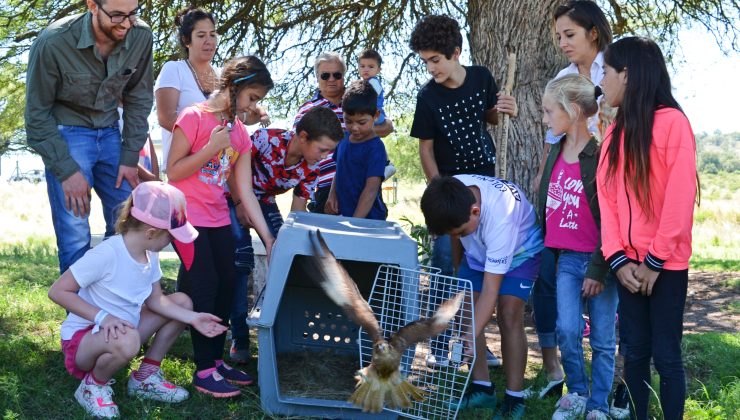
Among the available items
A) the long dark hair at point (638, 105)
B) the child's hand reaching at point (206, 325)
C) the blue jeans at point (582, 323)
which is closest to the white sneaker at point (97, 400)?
the child's hand reaching at point (206, 325)

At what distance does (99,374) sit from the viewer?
306 cm

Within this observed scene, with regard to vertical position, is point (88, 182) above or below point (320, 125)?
below

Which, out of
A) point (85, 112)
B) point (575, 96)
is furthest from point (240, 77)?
point (575, 96)

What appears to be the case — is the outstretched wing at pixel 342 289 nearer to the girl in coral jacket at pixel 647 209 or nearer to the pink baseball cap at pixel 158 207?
the pink baseball cap at pixel 158 207

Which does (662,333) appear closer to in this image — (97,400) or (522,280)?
(522,280)

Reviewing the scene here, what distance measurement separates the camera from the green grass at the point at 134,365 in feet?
10.2

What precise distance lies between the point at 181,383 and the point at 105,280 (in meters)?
0.72

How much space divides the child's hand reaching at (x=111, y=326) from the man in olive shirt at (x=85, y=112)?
2.33 ft

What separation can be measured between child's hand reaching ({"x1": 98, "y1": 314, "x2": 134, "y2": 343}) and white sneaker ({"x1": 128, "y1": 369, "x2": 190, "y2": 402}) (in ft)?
1.22

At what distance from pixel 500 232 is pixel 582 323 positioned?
54 cm

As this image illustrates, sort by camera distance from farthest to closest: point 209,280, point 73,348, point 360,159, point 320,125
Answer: point 360,159, point 320,125, point 209,280, point 73,348

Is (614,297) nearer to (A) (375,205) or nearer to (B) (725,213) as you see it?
(A) (375,205)

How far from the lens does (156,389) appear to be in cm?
327

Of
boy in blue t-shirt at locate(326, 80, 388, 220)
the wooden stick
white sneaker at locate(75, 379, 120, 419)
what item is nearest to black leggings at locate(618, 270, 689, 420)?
the wooden stick
